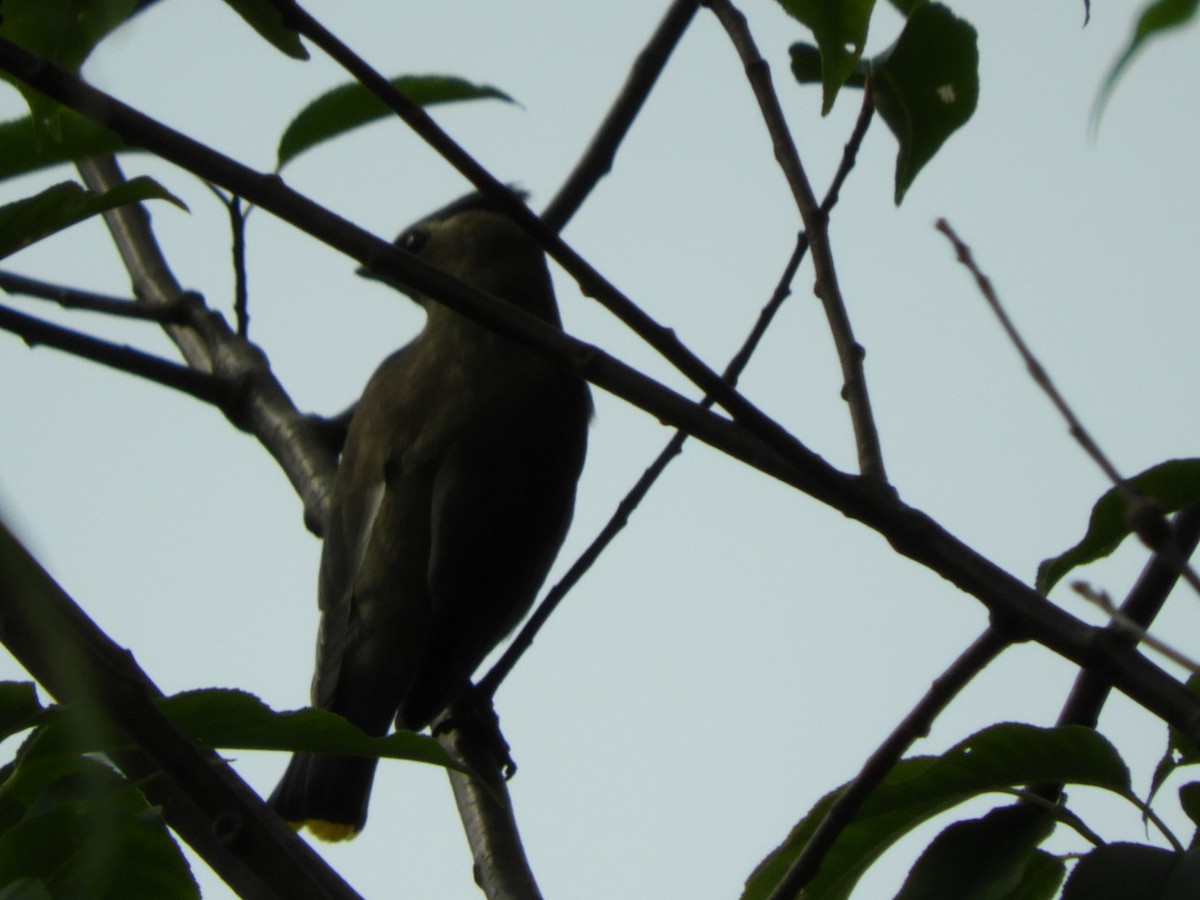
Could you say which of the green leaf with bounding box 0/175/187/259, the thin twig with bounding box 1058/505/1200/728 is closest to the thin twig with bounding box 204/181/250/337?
the green leaf with bounding box 0/175/187/259

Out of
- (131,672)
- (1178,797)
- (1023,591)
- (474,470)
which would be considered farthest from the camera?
(474,470)

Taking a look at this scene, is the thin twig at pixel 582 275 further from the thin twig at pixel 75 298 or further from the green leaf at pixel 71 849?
the thin twig at pixel 75 298

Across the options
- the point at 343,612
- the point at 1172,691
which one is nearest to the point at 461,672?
the point at 343,612

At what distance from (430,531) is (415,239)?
7.79 feet

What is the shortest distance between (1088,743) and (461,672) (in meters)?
2.99

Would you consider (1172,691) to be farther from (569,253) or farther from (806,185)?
(806,185)

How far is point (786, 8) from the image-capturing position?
178cm

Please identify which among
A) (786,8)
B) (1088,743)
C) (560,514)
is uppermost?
(560,514)

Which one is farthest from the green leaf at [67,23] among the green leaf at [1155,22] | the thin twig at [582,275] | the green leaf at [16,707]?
the green leaf at [1155,22]

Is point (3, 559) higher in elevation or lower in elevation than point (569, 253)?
lower

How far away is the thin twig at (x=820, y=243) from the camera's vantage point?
192 centimetres

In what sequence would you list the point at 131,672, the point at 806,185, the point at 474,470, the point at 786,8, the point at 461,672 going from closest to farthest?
the point at 131,672 < the point at 786,8 < the point at 806,185 < the point at 461,672 < the point at 474,470

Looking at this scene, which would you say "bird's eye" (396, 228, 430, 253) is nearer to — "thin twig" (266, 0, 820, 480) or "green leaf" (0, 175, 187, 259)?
"green leaf" (0, 175, 187, 259)

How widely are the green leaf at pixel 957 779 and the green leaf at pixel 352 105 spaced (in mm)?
1505
